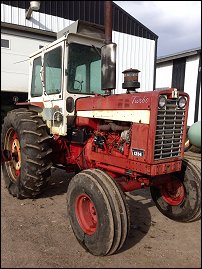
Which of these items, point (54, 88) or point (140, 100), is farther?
point (54, 88)

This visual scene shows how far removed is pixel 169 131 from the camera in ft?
10.4

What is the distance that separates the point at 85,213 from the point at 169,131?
4.35ft

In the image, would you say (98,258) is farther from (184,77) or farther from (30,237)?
(184,77)

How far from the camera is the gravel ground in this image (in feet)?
9.24

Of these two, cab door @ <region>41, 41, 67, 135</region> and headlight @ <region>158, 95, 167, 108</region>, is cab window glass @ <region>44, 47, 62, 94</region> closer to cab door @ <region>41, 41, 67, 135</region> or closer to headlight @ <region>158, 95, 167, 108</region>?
cab door @ <region>41, 41, 67, 135</region>

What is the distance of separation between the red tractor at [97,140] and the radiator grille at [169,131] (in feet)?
0.04

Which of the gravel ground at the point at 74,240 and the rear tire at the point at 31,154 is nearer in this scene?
the gravel ground at the point at 74,240

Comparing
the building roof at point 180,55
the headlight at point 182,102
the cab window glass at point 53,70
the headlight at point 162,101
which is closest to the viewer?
the headlight at point 162,101

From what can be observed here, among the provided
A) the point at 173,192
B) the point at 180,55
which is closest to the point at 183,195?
the point at 173,192

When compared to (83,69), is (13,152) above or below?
below

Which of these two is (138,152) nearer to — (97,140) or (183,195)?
(97,140)

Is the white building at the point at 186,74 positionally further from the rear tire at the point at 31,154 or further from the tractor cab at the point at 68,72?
the rear tire at the point at 31,154

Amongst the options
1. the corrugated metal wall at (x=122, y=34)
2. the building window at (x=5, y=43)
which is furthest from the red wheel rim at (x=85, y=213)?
the corrugated metal wall at (x=122, y=34)

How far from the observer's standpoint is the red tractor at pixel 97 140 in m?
2.98
